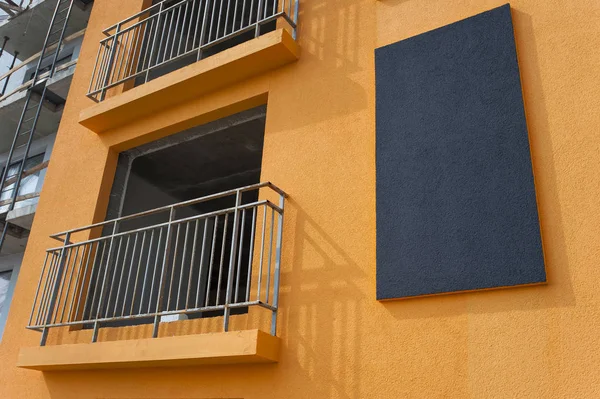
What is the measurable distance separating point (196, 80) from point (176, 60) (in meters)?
0.99

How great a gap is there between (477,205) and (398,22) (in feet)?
7.93

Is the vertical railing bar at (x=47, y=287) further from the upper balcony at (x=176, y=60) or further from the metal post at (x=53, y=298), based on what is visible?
the upper balcony at (x=176, y=60)

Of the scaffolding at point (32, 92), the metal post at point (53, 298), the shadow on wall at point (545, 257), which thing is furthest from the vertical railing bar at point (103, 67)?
the shadow on wall at point (545, 257)

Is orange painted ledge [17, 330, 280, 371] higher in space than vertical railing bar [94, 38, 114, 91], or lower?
lower

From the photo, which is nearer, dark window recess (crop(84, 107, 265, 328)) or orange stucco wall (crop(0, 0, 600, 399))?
orange stucco wall (crop(0, 0, 600, 399))

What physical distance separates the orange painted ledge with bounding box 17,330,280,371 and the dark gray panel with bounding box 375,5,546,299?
1213 mm

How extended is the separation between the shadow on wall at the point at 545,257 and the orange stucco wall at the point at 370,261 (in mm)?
11

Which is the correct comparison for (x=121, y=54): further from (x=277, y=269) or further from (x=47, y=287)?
(x=277, y=269)

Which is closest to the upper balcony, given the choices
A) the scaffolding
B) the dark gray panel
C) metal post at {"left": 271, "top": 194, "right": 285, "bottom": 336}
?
the dark gray panel

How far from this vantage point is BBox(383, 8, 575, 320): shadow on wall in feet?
15.0

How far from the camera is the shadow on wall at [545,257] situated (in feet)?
15.0

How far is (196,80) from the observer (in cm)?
758

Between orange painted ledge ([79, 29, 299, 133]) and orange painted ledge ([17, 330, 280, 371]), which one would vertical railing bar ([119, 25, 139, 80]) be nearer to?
orange painted ledge ([79, 29, 299, 133])

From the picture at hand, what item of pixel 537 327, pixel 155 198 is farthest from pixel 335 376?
pixel 155 198
